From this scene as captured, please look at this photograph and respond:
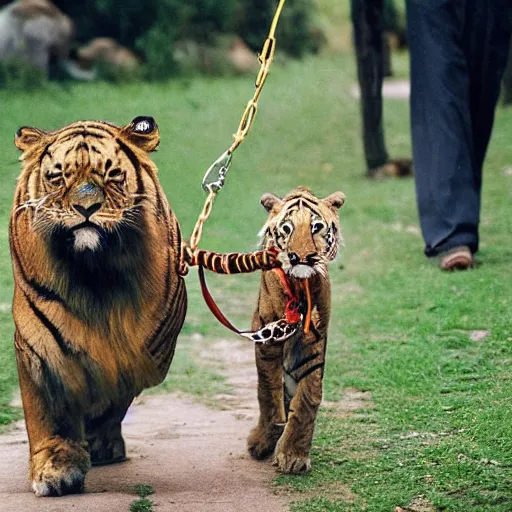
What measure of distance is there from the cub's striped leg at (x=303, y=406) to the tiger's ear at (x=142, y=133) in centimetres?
93

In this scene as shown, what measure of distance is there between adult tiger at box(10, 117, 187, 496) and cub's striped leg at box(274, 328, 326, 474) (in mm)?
537

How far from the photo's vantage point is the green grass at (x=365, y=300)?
15.3 ft

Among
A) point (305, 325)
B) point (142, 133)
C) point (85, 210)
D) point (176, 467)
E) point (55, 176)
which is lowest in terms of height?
point (176, 467)

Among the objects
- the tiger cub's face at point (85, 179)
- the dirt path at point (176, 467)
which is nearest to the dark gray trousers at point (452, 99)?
the dirt path at point (176, 467)

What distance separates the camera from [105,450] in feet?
16.2

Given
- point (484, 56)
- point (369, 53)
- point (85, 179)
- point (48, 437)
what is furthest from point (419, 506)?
point (369, 53)

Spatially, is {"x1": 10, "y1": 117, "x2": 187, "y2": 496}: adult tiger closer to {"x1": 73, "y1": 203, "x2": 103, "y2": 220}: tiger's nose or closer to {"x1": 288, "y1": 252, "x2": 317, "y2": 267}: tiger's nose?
{"x1": 73, "y1": 203, "x2": 103, "y2": 220}: tiger's nose

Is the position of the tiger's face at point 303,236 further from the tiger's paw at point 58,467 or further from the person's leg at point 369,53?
the person's leg at point 369,53

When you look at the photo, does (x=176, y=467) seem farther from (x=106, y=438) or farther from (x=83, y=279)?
(x=83, y=279)

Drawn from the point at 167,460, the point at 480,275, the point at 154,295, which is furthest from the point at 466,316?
the point at 154,295

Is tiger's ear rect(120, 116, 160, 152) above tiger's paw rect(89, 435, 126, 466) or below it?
above

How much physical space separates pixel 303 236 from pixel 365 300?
3.73 metres

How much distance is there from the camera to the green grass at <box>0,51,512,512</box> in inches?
183

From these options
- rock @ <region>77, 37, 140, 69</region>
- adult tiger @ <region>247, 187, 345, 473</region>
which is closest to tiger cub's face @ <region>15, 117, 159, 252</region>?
adult tiger @ <region>247, 187, 345, 473</region>
